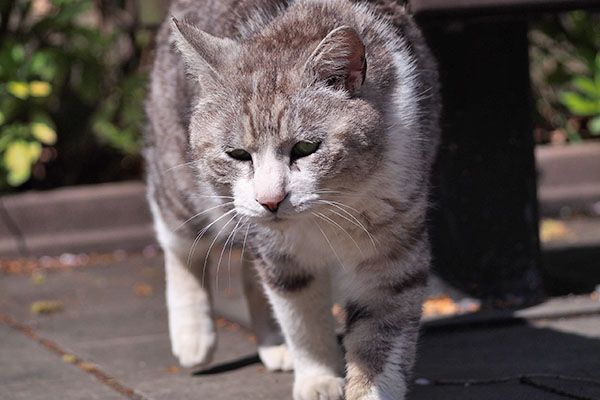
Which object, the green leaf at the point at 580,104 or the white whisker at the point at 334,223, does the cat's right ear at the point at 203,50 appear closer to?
the white whisker at the point at 334,223

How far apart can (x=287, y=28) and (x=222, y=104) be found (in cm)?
37

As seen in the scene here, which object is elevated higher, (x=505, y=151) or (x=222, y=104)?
(x=222, y=104)

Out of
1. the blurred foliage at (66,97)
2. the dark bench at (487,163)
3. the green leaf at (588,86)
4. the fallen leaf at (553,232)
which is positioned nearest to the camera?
the dark bench at (487,163)

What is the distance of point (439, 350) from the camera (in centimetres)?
388

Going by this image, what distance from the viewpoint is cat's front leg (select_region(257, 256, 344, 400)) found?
3304 mm

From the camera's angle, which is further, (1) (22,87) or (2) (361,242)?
(1) (22,87)

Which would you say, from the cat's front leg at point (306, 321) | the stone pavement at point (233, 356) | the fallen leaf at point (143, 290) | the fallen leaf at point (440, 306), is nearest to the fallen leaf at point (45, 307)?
the stone pavement at point (233, 356)

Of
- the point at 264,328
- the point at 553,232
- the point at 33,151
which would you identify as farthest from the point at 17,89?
the point at 553,232

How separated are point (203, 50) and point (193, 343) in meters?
1.33

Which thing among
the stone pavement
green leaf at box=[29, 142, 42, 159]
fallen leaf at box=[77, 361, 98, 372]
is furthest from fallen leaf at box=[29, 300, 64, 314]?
green leaf at box=[29, 142, 42, 159]

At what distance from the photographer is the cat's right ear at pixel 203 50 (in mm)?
3037

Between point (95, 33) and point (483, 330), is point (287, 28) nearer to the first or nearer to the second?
point (483, 330)

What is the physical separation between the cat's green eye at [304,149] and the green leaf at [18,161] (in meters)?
4.46

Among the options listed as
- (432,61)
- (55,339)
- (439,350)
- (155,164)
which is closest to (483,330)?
(439,350)
